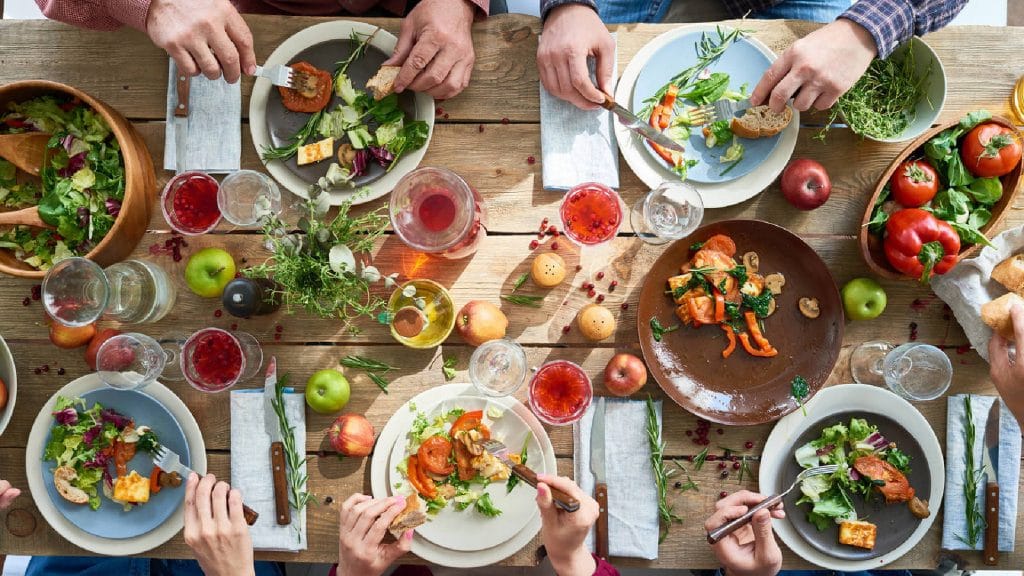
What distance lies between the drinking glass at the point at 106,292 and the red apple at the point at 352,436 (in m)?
0.64

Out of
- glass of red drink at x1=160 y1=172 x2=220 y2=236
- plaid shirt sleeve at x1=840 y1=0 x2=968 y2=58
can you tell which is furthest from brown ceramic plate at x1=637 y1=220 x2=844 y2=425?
glass of red drink at x1=160 y1=172 x2=220 y2=236

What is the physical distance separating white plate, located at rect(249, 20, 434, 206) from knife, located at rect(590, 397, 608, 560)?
3.01ft

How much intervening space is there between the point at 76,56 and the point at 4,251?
2.05ft

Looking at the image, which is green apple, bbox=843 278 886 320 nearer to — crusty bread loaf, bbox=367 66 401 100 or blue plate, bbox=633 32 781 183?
blue plate, bbox=633 32 781 183

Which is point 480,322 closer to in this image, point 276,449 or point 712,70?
point 276,449

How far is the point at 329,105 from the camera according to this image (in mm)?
2027

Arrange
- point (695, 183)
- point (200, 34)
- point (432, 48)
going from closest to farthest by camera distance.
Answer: point (200, 34) < point (432, 48) < point (695, 183)

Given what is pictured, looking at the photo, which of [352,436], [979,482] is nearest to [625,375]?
[352,436]

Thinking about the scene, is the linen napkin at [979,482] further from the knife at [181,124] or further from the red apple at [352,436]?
the knife at [181,124]

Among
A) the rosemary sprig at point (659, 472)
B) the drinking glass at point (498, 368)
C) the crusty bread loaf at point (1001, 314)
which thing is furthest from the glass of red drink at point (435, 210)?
the crusty bread loaf at point (1001, 314)

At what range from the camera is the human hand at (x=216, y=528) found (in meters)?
1.91

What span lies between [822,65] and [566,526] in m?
1.48

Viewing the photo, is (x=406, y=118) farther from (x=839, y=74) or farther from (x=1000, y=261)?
(x=1000, y=261)

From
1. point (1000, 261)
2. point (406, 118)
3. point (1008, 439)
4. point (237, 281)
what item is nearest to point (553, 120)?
point (406, 118)
